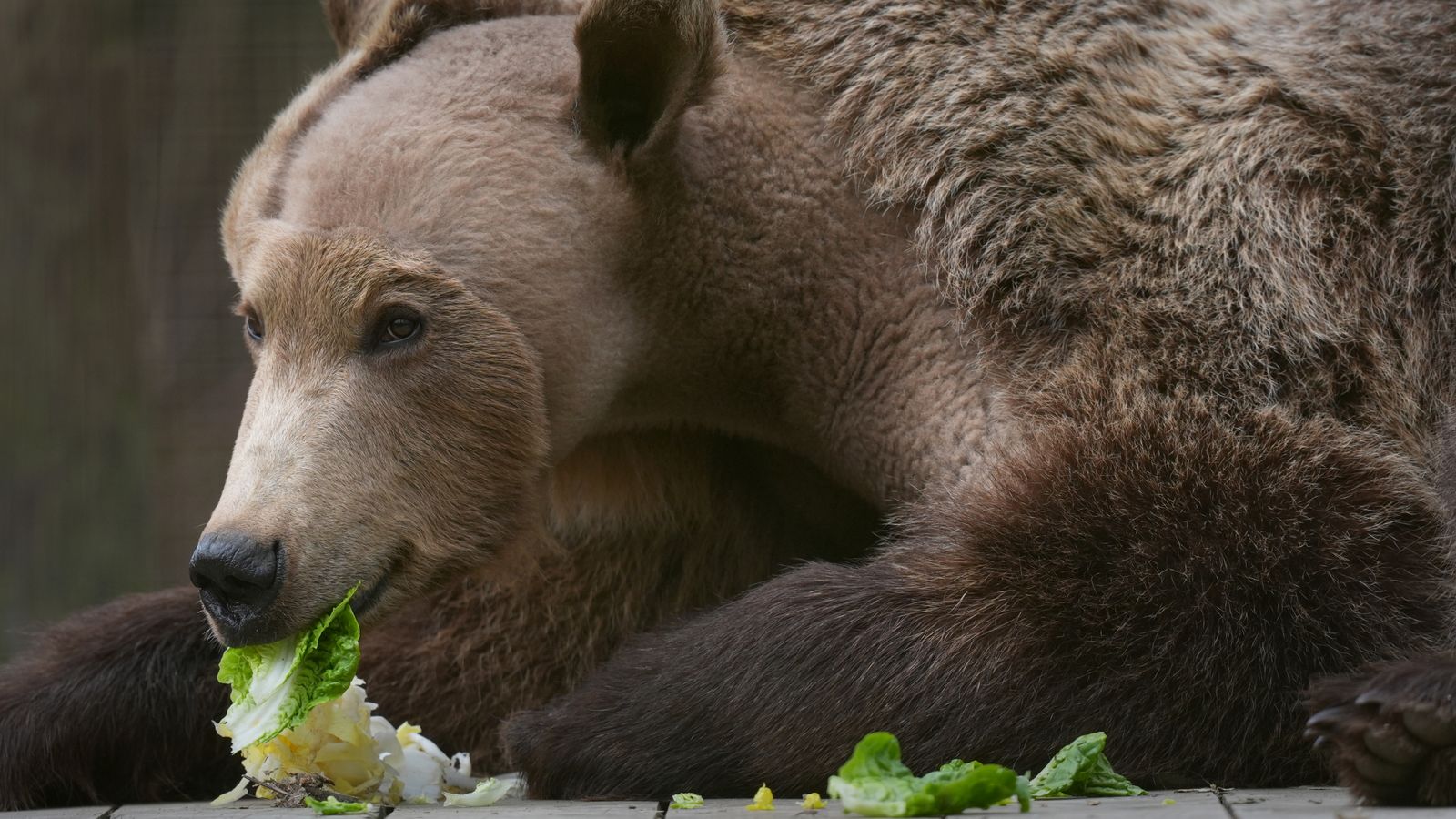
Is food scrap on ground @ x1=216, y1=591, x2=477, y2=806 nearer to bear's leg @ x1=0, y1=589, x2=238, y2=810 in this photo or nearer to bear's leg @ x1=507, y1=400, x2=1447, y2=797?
bear's leg @ x1=507, y1=400, x2=1447, y2=797

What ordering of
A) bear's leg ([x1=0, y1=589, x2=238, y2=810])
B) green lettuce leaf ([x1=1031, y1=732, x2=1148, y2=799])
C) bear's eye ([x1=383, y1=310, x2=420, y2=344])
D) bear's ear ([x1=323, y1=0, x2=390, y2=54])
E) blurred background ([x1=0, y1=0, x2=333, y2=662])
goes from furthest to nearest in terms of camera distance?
blurred background ([x1=0, y1=0, x2=333, y2=662]), bear's ear ([x1=323, y1=0, x2=390, y2=54]), bear's leg ([x1=0, y1=589, x2=238, y2=810]), bear's eye ([x1=383, y1=310, x2=420, y2=344]), green lettuce leaf ([x1=1031, y1=732, x2=1148, y2=799])

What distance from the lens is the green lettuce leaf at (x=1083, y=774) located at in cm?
307

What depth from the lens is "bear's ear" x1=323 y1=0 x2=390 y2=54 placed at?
13.8ft

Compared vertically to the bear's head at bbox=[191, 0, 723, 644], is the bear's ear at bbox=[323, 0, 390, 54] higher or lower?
higher

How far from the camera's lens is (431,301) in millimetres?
3490

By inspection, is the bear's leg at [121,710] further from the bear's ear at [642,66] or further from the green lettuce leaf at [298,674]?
the bear's ear at [642,66]

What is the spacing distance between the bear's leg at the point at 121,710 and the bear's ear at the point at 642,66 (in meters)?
1.49

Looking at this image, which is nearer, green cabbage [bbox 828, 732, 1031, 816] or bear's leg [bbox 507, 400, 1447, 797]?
green cabbage [bbox 828, 732, 1031, 816]

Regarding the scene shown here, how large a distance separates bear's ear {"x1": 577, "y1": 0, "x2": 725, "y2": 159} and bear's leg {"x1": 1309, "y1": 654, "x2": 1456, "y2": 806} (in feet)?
5.62

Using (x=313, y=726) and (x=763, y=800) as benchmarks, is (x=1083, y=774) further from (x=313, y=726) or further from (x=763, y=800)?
(x=313, y=726)

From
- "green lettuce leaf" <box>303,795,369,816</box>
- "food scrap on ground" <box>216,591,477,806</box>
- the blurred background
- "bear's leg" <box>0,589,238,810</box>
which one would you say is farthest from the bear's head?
the blurred background

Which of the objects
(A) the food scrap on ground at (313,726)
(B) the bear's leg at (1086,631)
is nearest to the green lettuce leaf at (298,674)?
(A) the food scrap on ground at (313,726)

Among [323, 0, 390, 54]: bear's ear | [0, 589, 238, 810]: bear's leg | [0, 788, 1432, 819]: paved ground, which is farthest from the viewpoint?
[323, 0, 390, 54]: bear's ear

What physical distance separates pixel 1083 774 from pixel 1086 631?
0.98 feet
